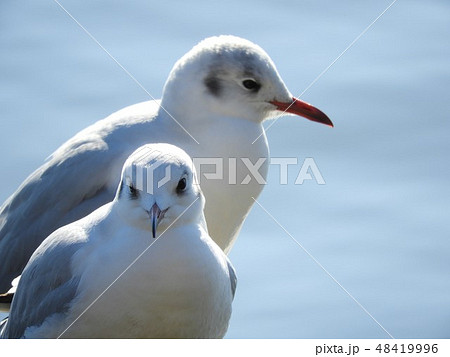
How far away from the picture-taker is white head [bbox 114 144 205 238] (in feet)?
10.1

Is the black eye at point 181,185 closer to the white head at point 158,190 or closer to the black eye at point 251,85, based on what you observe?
the white head at point 158,190

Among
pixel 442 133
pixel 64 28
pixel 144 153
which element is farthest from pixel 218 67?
pixel 64 28

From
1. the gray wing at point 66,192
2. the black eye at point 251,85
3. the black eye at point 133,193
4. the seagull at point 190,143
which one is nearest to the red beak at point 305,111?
the seagull at point 190,143

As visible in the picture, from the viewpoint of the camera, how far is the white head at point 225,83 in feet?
12.3

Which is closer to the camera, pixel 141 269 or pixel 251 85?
pixel 141 269

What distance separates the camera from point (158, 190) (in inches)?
122

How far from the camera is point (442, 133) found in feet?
16.5

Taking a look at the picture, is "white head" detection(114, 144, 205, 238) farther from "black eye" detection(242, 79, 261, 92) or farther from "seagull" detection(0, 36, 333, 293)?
"black eye" detection(242, 79, 261, 92)

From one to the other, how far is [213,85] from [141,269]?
31.6 inches

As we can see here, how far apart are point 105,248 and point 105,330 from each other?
0.66 ft

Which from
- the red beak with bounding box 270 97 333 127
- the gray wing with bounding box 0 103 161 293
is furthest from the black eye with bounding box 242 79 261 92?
the gray wing with bounding box 0 103 161 293

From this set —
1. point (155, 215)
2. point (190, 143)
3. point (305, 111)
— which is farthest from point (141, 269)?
point (305, 111)

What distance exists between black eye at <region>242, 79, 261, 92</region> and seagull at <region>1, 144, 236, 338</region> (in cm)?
64

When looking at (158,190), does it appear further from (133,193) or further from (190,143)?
(190,143)
